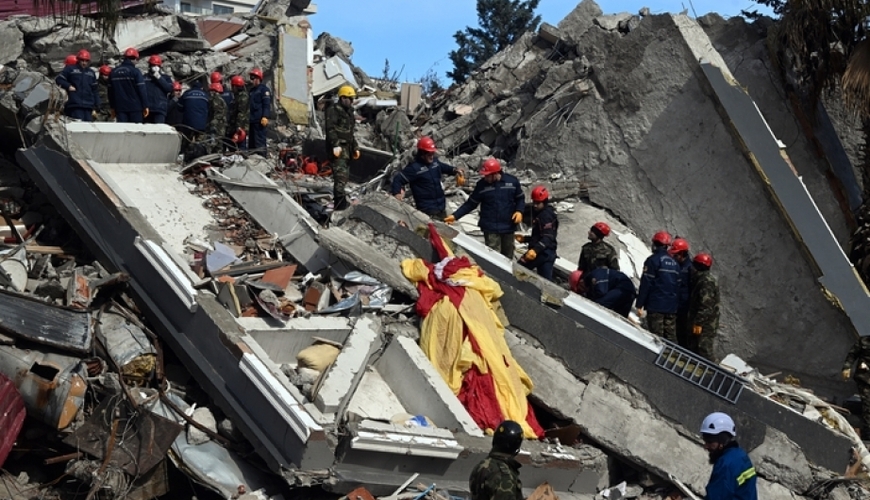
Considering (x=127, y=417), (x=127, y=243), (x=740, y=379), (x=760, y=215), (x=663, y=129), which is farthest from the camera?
(x=663, y=129)

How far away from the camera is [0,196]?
36.8 feet

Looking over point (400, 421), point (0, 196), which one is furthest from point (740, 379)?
point (0, 196)

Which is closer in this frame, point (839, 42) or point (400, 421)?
point (400, 421)

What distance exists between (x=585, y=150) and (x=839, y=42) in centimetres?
358

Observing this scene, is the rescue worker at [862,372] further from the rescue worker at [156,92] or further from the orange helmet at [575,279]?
the rescue worker at [156,92]

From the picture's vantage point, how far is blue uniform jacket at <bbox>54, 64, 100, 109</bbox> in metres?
12.6

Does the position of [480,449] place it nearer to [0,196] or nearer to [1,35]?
[0,196]

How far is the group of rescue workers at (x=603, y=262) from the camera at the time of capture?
10258mm

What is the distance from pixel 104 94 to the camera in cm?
1337

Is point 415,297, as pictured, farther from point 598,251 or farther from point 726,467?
point 726,467

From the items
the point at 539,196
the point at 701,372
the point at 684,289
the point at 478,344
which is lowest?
the point at 478,344

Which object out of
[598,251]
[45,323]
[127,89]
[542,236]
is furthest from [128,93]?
[598,251]

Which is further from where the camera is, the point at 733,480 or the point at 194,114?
the point at 194,114

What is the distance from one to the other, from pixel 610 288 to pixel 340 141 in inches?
154
